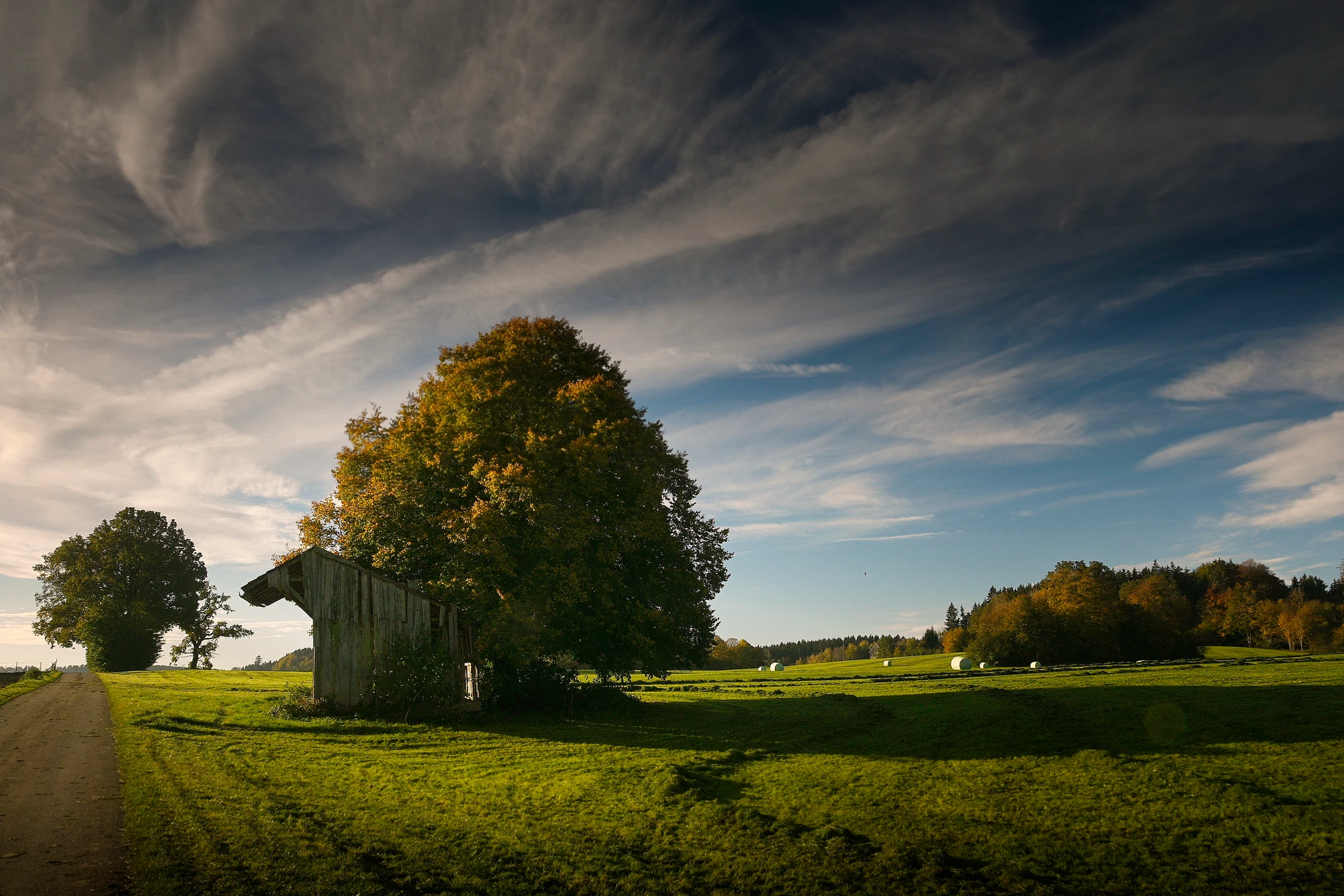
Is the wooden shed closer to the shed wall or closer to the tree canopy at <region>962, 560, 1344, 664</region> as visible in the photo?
the shed wall

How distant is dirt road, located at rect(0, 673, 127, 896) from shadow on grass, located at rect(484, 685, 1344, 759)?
29.4ft

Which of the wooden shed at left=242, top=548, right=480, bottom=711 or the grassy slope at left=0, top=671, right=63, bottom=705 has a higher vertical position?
the wooden shed at left=242, top=548, right=480, bottom=711

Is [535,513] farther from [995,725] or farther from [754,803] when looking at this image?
[995,725]

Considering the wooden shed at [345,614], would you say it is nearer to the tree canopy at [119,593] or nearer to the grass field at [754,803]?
the grass field at [754,803]

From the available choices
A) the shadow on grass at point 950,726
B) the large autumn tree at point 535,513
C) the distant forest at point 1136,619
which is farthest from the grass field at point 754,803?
the distant forest at point 1136,619

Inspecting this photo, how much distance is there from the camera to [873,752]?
14508 millimetres

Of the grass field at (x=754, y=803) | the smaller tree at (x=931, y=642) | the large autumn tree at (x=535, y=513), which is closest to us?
the grass field at (x=754, y=803)

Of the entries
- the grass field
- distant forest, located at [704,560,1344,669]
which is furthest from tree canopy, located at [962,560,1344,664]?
the grass field

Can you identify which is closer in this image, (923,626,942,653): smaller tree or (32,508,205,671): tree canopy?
(32,508,205,671): tree canopy

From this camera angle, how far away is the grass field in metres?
6.95

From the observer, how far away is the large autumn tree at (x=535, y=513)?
2155 centimetres

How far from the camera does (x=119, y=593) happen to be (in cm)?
5978

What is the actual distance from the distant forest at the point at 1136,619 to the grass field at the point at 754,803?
12.5 m

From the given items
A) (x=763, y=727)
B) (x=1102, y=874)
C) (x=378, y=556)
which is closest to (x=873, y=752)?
(x=763, y=727)
